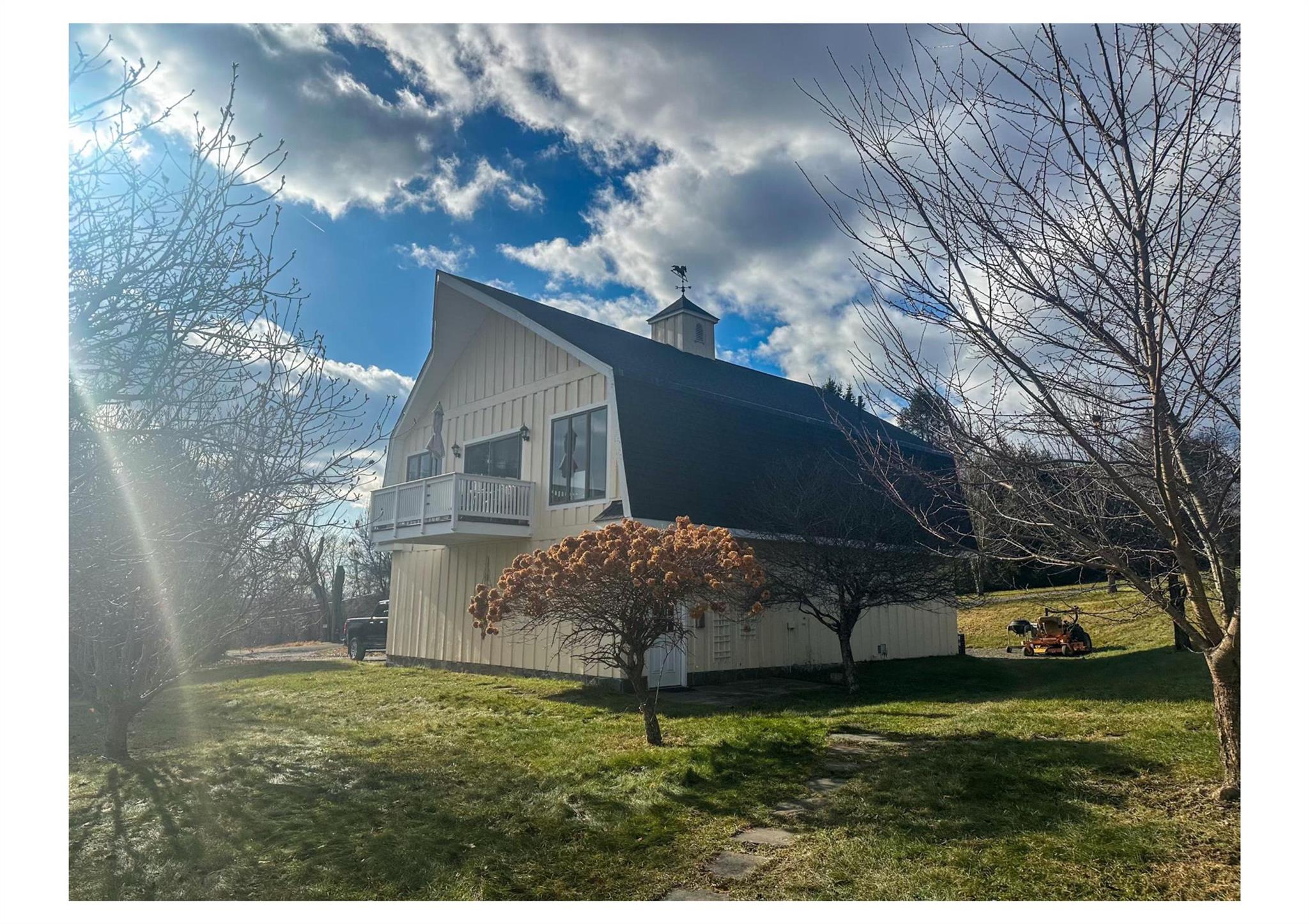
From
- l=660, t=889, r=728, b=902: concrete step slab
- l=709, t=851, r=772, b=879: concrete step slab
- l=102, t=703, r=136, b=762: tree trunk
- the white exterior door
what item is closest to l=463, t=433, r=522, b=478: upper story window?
the white exterior door

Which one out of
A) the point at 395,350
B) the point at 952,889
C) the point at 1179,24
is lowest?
the point at 952,889

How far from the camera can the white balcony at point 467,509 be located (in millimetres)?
13219

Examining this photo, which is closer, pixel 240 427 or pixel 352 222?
pixel 240 427

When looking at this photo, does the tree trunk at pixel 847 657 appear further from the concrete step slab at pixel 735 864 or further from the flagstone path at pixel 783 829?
the concrete step slab at pixel 735 864

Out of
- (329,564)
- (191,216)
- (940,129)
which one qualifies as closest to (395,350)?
(191,216)

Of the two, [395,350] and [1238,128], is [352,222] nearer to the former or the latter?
[395,350]

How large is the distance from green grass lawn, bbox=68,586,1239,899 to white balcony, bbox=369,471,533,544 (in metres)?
4.18

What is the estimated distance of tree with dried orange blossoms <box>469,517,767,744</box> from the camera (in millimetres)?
7148

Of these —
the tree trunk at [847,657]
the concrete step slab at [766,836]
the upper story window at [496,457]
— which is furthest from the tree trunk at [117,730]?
the tree trunk at [847,657]

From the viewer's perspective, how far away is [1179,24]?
3.97 meters

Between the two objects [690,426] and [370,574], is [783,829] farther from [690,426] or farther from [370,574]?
[370,574]

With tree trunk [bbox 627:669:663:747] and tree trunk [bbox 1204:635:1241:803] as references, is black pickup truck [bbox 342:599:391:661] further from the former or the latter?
tree trunk [bbox 1204:635:1241:803]

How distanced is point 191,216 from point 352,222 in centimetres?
218

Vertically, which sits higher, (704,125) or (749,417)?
(704,125)
